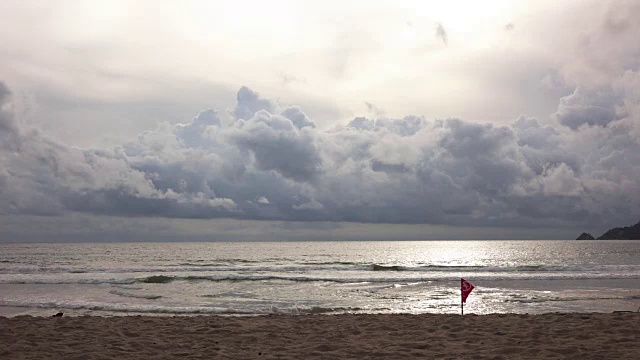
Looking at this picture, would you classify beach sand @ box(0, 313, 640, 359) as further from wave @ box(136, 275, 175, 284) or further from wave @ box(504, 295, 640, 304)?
wave @ box(136, 275, 175, 284)

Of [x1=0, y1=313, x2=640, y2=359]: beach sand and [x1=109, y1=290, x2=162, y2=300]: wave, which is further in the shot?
[x1=109, y1=290, x2=162, y2=300]: wave

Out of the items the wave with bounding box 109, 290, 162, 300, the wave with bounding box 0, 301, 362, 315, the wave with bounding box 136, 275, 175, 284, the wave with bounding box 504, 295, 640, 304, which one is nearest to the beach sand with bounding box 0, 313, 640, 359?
the wave with bounding box 0, 301, 362, 315

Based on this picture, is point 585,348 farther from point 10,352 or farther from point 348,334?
point 10,352

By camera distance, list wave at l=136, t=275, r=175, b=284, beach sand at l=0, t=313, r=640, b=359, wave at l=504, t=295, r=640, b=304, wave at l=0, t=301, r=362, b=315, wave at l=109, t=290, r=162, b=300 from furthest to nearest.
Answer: wave at l=136, t=275, r=175, b=284
wave at l=109, t=290, r=162, b=300
wave at l=504, t=295, r=640, b=304
wave at l=0, t=301, r=362, b=315
beach sand at l=0, t=313, r=640, b=359

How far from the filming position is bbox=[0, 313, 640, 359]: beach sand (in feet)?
33.2

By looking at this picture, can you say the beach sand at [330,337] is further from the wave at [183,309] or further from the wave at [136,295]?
the wave at [136,295]

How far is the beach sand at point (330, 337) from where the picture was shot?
10.1 metres

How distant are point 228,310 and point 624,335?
1314 cm

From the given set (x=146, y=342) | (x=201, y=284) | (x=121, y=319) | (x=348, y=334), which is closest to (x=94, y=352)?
(x=146, y=342)

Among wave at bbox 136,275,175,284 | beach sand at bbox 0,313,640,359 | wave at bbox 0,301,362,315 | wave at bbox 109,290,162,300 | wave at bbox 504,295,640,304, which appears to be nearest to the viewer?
beach sand at bbox 0,313,640,359

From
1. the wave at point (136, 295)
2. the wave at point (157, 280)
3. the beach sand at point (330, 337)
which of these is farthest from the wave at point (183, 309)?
the wave at point (157, 280)

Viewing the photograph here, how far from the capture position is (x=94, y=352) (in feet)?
33.8

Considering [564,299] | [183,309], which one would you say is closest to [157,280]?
[183,309]

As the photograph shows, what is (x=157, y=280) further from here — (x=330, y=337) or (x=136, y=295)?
(x=330, y=337)
